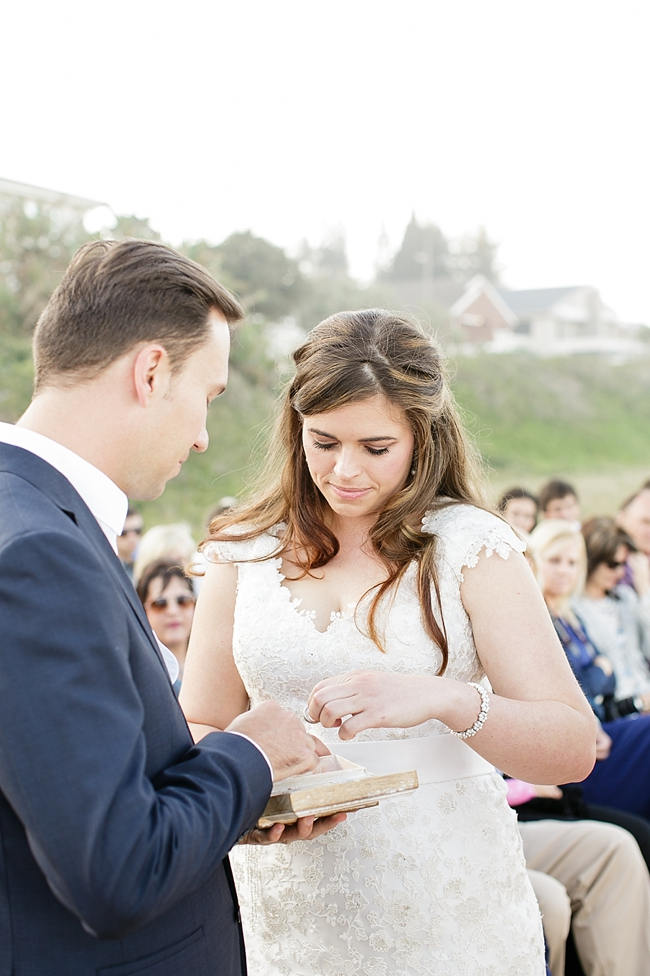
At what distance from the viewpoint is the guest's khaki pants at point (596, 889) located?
381 centimetres

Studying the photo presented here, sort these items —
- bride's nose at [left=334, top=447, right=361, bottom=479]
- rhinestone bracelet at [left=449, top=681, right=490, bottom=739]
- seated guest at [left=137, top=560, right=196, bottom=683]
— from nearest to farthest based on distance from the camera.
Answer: rhinestone bracelet at [left=449, top=681, right=490, bottom=739], bride's nose at [left=334, top=447, right=361, bottom=479], seated guest at [left=137, top=560, right=196, bottom=683]

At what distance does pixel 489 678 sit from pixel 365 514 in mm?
528

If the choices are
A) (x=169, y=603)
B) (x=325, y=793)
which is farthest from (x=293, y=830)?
(x=169, y=603)

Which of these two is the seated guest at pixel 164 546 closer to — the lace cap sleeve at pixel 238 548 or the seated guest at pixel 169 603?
the seated guest at pixel 169 603

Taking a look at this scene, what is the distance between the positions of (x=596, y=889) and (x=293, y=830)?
2691 mm

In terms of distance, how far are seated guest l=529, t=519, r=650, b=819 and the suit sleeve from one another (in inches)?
144

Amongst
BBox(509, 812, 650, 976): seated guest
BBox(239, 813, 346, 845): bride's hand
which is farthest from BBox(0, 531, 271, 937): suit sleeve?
BBox(509, 812, 650, 976): seated guest

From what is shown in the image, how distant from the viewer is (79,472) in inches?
57.2

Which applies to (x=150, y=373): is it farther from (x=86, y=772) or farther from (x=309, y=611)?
(x=309, y=611)

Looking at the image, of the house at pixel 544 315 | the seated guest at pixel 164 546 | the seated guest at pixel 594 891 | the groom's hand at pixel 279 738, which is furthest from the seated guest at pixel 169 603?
the house at pixel 544 315

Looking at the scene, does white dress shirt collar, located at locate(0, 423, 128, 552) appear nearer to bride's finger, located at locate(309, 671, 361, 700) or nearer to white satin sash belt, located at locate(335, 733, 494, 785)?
bride's finger, located at locate(309, 671, 361, 700)

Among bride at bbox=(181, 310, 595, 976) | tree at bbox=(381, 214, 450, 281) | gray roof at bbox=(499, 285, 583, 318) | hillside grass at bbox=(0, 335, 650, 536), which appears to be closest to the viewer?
bride at bbox=(181, 310, 595, 976)

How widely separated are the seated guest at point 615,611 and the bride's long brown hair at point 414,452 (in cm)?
348

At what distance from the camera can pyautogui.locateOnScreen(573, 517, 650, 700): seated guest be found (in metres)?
5.87
